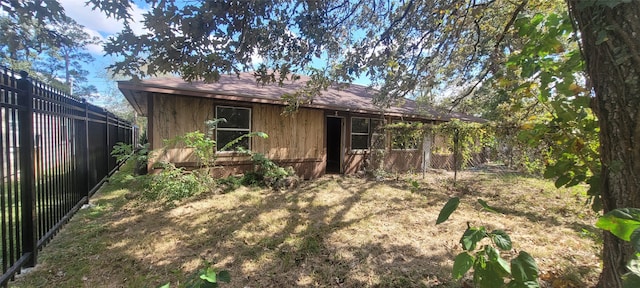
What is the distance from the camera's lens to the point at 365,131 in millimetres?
9992

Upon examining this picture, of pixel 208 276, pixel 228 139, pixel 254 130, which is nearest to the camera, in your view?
pixel 208 276

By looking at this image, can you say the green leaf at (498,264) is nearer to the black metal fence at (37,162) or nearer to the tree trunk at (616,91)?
the tree trunk at (616,91)

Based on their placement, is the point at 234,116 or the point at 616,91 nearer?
the point at 616,91

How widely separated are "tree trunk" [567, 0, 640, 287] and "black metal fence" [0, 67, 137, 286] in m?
4.08

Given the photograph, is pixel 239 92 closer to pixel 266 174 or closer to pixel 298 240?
pixel 266 174

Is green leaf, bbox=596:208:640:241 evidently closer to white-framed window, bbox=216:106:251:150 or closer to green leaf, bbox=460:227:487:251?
green leaf, bbox=460:227:487:251

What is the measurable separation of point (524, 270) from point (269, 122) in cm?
706

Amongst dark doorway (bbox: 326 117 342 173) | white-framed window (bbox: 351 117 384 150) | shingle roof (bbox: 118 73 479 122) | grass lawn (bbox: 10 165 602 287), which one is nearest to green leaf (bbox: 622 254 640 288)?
grass lawn (bbox: 10 165 602 287)

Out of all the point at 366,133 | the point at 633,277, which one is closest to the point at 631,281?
the point at 633,277

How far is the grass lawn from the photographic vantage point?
281 centimetres

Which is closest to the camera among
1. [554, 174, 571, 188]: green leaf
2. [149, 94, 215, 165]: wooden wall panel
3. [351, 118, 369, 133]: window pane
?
[554, 174, 571, 188]: green leaf

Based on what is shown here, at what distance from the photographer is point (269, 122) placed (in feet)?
25.5

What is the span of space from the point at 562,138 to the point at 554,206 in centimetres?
517

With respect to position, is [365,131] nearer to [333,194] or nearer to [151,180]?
[333,194]
